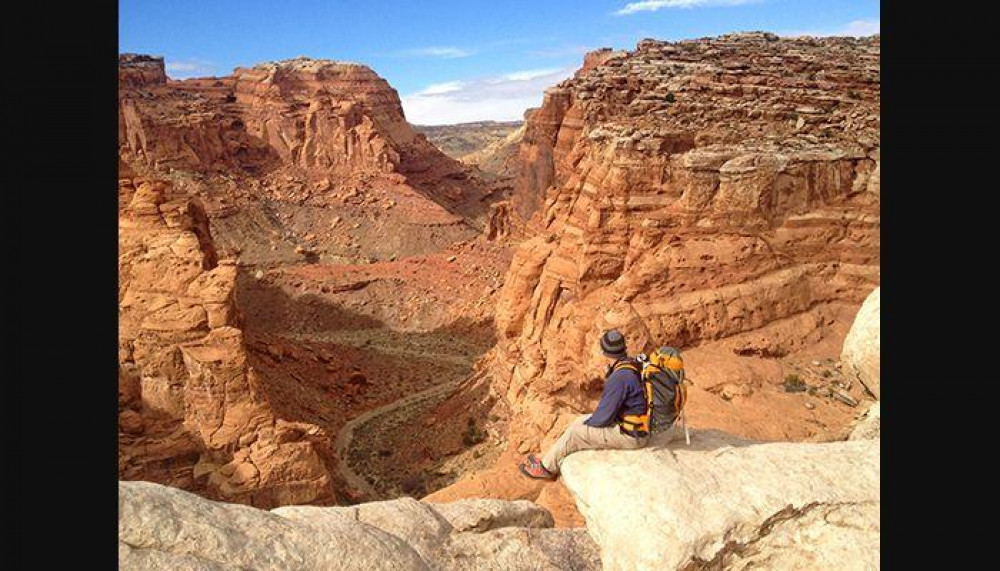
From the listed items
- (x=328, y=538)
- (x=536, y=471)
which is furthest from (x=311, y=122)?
(x=328, y=538)

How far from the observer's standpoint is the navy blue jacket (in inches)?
303

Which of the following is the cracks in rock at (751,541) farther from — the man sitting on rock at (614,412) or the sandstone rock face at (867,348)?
the sandstone rock face at (867,348)

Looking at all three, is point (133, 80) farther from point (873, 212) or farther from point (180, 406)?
point (873, 212)

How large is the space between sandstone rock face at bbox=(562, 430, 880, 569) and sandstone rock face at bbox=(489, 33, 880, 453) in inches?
333

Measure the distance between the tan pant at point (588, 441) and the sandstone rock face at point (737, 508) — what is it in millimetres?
246

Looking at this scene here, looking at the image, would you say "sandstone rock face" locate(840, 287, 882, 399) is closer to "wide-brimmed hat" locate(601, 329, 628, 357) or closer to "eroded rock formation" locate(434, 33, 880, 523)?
"wide-brimmed hat" locate(601, 329, 628, 357)

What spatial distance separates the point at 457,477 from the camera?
1766 centimetres

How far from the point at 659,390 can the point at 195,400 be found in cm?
1148

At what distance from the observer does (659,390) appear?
7746mm

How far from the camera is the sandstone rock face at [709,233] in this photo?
55.2ft

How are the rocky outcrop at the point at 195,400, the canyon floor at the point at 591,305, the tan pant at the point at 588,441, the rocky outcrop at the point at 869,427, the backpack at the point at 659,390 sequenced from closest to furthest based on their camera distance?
the backpack at the point at 659,390
the tan pant at the point at 588,441
the rocky outcrop at the point at 869,427
the rocky outcrop at the point at 195,400
the canyon floor at the point at 591,305

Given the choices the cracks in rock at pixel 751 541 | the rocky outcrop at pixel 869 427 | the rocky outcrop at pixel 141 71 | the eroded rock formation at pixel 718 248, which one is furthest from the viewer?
the rocky outcrop at pixel 141 71

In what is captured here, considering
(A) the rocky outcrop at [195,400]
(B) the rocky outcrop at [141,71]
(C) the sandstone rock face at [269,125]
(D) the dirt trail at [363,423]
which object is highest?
(B) the rocky outcrop at [141,71]

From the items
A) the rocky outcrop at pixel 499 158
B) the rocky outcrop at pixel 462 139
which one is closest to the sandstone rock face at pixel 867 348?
the rocky outcrop at pixel 499 158
